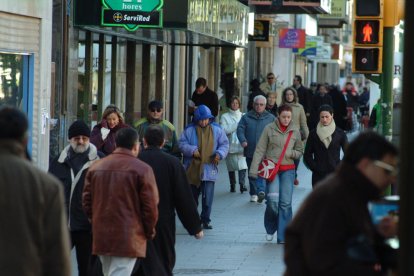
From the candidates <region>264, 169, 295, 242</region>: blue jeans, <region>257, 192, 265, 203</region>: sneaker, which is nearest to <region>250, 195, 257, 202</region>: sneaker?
<region>257, 192, 265, 203</region>: sneaker

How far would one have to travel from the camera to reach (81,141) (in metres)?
10.4

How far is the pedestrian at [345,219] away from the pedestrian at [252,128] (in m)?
12.8

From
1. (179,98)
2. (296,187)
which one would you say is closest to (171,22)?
(296,187)

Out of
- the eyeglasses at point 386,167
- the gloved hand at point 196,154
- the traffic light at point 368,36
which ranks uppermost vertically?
the traffic light at point 368,36

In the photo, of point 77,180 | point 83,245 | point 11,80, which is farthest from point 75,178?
point 11,80

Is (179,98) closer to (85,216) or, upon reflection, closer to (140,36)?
(140,36)

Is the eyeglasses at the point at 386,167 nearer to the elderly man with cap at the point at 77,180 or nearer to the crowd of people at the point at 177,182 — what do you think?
the crowd of people at the point at 177,182

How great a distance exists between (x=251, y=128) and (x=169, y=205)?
8623mm

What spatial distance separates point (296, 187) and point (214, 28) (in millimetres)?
3076

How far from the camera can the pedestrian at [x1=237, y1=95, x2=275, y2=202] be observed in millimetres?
18453

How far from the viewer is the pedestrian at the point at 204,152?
1518 centimetres

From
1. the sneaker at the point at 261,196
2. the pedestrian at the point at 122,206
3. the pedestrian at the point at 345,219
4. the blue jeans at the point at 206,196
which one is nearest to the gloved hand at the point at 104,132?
the blue jeans at the point at 206,196

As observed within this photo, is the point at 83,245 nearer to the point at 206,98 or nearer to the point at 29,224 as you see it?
the point at 29,224

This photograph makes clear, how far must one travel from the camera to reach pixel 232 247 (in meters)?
13.9
